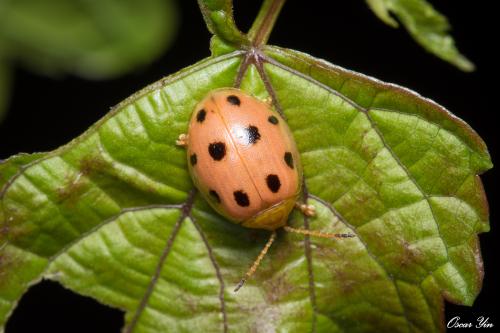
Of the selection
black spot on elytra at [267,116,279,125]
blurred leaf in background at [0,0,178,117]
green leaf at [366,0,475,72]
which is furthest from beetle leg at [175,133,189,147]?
green leaf at [366,0,475,72]

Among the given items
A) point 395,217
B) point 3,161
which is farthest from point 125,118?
point 395,217

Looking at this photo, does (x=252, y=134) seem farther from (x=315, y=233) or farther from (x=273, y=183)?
(x=315, y=233)

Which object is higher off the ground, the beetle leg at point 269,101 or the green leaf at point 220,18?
the green leaf at point 220,18

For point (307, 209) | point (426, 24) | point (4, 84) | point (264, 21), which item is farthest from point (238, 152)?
point (4, 84)

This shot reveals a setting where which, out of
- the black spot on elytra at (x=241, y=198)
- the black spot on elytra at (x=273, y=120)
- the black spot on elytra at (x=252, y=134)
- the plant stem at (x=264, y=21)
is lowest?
the black spot on elytra at (x=241, y=198)

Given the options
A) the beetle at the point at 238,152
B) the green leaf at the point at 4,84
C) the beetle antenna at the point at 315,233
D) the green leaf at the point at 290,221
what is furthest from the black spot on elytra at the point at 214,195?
the green leaf at the point at 4,84
